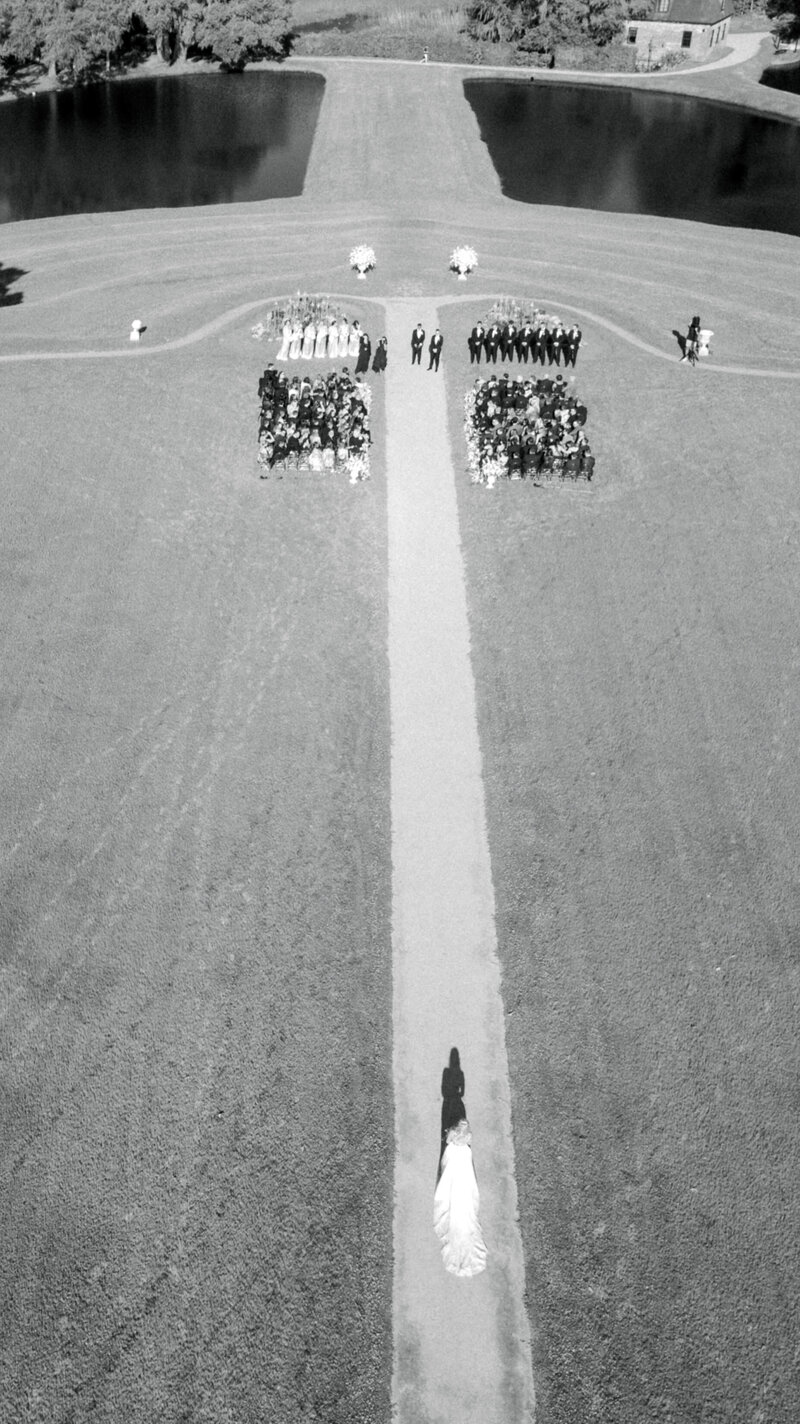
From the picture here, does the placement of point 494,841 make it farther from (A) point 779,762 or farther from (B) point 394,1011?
(A) point 779,762

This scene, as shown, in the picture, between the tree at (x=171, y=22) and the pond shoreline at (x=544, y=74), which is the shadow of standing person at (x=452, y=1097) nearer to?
→ the pond shoreline at (x=544, y=74)

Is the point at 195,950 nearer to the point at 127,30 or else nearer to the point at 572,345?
the point at 572,345

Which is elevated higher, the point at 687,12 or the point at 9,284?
the point at 687,12

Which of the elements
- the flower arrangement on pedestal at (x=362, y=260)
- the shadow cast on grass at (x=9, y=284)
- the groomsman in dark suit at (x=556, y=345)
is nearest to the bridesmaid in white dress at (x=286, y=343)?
the flower arrangement on pedestal at (x=362, y=260)

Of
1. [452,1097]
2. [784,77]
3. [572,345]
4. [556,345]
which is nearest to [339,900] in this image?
[452,1097]

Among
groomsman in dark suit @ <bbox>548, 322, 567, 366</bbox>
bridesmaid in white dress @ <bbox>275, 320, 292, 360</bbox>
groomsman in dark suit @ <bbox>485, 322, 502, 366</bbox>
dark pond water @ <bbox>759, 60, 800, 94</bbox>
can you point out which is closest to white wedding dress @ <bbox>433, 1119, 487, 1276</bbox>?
groomsman in dark suit @ <bbox>485, 322, 502, 366</bbox>

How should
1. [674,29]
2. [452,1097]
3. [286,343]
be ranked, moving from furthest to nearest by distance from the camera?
[674,29] < [286,343] < [452,1097]
